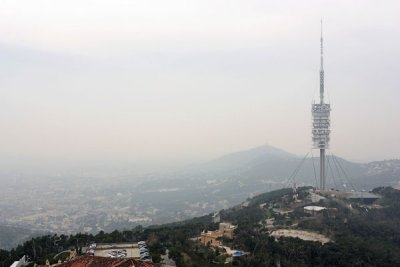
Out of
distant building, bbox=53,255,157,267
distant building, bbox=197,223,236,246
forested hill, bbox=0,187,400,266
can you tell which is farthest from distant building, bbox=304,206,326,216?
distant building, bbox=53,255,157,267

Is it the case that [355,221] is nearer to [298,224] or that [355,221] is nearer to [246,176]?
[298,224]

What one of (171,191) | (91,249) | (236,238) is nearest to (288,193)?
(236,238)

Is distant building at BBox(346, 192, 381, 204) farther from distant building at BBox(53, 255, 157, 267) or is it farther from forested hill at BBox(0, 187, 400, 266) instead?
distant building at BBox(53, 255, 157, 267)

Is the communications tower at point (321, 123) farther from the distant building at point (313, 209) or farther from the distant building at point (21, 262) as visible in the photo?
the distant building at point (21, 262)

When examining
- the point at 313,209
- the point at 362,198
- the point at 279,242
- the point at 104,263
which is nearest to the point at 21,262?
A: the point at 104,263

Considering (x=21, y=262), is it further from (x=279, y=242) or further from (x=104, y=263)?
(x=279, y=242)
